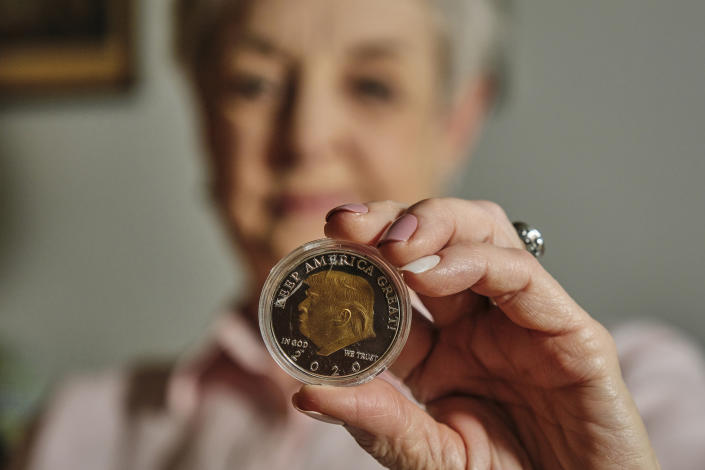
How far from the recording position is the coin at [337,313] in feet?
1.98

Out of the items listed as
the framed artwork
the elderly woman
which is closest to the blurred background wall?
the framed artwork

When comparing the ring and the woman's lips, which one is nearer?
the ring

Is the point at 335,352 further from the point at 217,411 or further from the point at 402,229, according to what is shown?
the point at 217,411

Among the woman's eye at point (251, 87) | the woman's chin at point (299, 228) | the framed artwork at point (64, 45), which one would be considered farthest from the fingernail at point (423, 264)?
the framed artwork at point (64, 45)

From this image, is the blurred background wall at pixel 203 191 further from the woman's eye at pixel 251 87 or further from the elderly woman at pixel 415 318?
the woman's eye at pixel 251 87

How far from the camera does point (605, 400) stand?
57cm

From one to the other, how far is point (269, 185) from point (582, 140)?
797 mm

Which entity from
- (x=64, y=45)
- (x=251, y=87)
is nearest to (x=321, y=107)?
(x=251, y=87)

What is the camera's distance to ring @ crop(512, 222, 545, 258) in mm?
644

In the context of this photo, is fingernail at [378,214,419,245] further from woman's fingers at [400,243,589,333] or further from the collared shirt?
the collared shirt

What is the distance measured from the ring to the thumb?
0.20 m

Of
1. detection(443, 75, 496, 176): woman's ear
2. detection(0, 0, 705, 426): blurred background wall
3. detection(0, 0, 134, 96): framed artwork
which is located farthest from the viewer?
detection(0, 0, 134, 96): framed artwork

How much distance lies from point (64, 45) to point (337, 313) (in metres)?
1.73

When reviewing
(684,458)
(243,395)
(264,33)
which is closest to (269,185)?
(264,33)
